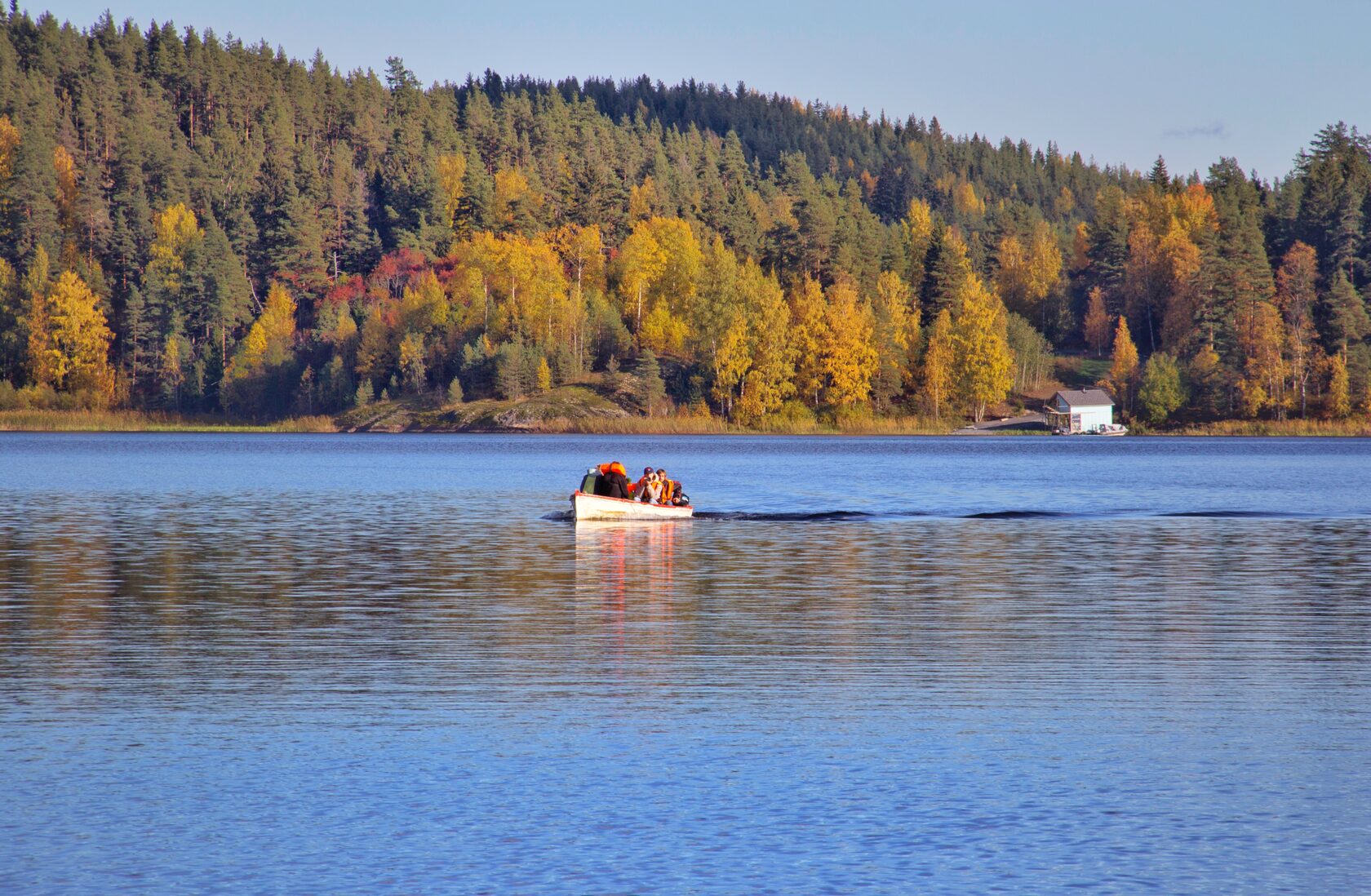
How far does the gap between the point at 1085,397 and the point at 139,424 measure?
122m

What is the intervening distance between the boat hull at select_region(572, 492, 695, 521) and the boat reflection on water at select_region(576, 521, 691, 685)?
0.34m

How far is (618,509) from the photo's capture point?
51688mm

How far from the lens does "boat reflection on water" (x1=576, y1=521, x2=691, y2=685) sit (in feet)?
75.0

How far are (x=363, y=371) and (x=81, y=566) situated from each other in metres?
146

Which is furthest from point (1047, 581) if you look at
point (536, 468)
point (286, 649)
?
point (536, 468)

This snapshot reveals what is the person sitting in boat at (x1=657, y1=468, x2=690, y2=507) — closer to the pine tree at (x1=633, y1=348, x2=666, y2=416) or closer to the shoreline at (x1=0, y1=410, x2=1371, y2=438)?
the shoreline at (x1=0, y1=410, x2=1371, y2=438)

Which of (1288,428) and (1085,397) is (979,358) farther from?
(1288,428)

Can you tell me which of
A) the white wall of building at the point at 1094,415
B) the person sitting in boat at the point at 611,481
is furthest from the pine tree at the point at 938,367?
the person sitting in boat at the point at 611,481

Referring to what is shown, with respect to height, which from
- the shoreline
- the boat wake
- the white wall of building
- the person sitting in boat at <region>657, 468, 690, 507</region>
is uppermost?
the white wall of building

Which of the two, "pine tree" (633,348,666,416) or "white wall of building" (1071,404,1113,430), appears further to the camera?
"white wall of building" (1071,404,1113,430)

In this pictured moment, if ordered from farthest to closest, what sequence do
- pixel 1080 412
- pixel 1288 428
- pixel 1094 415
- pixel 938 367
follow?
pixel 1094 415 → pixel 1080 412 → pixel 938 367 → pixel 1288 428

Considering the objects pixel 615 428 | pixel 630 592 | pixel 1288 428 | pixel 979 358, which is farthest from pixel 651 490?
pixel 1288 428

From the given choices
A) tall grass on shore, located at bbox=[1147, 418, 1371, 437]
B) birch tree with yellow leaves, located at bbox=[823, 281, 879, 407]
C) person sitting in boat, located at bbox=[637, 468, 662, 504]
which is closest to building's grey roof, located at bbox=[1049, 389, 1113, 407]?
tall grass on shore, located at bbox=[1147, 418, 1371, 437]

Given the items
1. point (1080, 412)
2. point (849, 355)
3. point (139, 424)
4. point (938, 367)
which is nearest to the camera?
point (849, 355)
